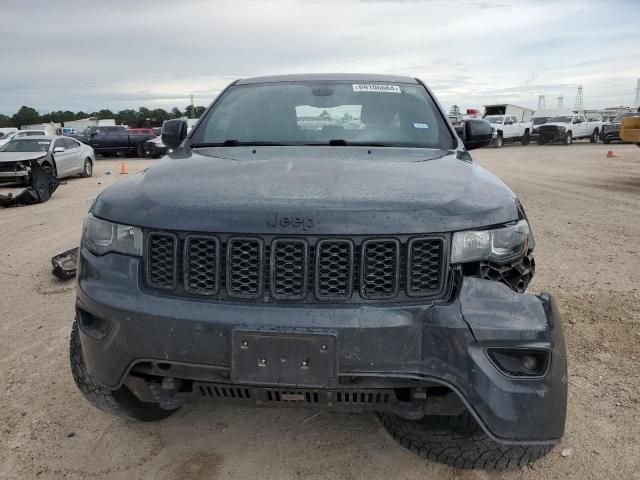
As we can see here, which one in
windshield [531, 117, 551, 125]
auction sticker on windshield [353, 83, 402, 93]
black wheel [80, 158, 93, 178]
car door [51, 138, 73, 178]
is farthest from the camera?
windshield [531, 117, 551, 125]

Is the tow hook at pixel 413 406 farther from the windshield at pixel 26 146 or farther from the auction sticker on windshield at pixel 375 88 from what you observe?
the windshield at pixel 26 146

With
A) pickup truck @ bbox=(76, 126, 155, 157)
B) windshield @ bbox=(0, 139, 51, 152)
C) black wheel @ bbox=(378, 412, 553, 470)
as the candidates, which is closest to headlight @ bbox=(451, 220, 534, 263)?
black wheel @ bbox=(378, 412, 553, 470)

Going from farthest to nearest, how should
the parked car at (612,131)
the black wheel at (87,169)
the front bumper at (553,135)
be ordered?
the front bumper at (553,135)
the parked car at (612,131)
the black wheel at (87,169)

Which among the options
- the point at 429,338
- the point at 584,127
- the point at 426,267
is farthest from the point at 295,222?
the point at 584,127

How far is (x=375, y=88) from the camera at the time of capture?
3.75m

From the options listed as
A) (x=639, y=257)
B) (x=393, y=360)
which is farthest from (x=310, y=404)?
(x=639, y=257)

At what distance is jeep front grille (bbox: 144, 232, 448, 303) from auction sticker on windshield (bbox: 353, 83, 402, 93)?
1.91 metres

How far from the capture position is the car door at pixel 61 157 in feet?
53.1

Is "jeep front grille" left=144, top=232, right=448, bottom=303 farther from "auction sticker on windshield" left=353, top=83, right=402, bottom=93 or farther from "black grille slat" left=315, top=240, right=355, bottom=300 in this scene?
"auction sticker on windshield" left=353, top=83, right=402, bottom=93

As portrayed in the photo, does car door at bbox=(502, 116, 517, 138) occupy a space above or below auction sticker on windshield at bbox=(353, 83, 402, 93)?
below

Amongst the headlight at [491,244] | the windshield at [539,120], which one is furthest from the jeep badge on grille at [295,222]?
the windshield at [539,120]

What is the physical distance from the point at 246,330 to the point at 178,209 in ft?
1.78

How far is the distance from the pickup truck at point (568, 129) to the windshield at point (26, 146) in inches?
1076

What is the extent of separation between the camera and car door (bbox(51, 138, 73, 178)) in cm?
1617
